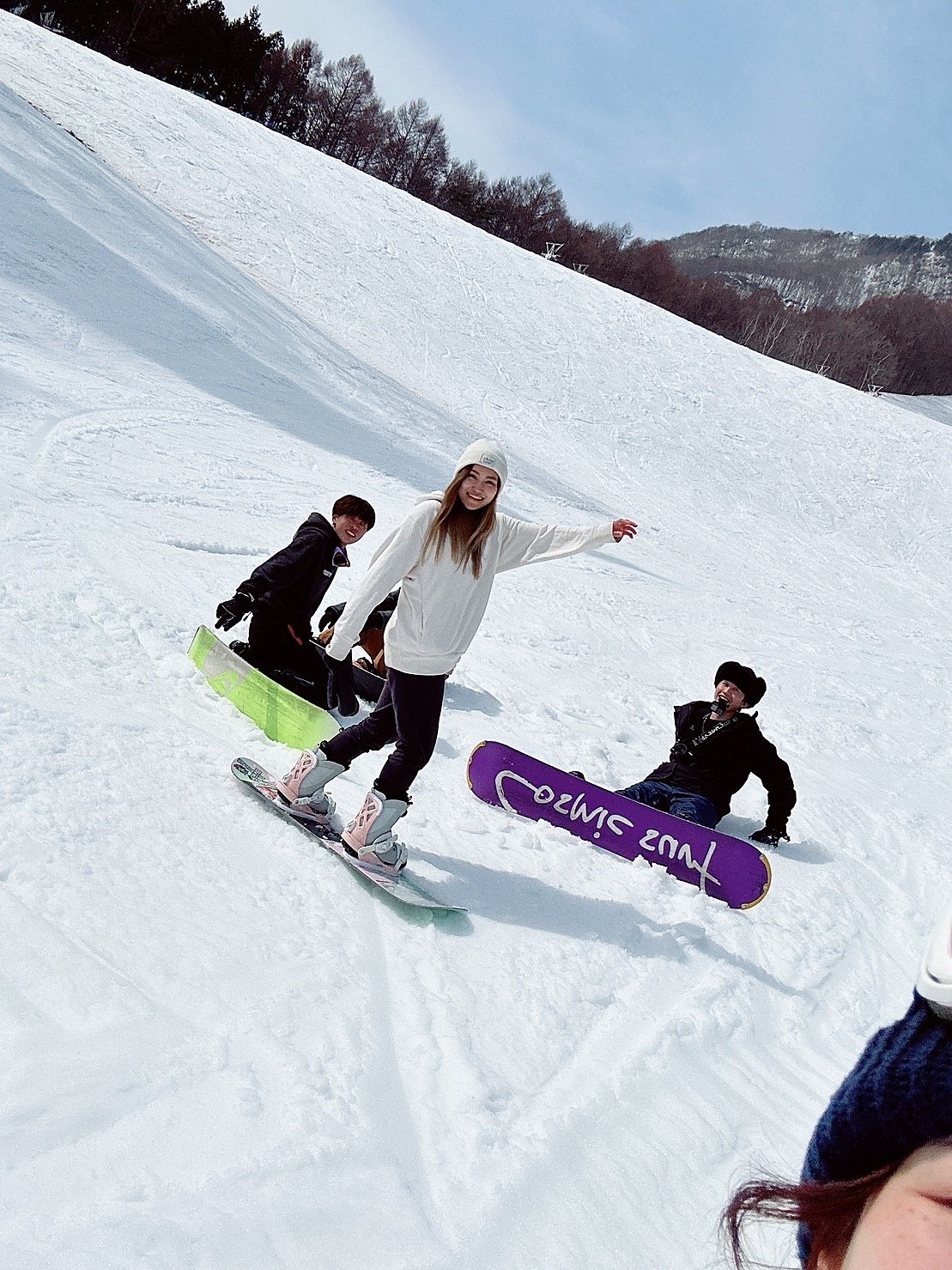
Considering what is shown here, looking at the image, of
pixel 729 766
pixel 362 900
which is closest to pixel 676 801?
pixel 729 766

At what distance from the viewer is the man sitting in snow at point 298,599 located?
487 cm

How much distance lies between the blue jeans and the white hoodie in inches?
74.9

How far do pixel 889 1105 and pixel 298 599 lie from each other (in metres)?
4.63

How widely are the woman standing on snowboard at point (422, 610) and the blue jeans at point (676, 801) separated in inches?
69.7

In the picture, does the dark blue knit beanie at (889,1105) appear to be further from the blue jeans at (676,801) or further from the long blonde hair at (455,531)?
the blue jeans at (676,801)

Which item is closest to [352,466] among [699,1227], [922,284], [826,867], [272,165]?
[826,867]

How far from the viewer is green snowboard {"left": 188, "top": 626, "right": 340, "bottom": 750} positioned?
4480 millimetres

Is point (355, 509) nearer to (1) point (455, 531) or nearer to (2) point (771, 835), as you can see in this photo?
(1) point (455, 531)

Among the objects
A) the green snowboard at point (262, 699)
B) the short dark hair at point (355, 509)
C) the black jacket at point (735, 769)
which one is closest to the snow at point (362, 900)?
the green snowboard at point (262, 699)

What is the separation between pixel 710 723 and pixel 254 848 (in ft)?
9.36

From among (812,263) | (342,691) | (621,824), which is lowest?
(342,691)

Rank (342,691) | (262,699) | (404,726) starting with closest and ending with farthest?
(404,726) → (262,699) → (342,691)

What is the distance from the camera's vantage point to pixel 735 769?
16.4 ft

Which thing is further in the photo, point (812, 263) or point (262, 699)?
point (812, 263)
